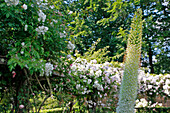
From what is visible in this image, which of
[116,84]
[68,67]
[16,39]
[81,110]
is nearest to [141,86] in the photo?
[116,84]

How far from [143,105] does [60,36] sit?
563cm

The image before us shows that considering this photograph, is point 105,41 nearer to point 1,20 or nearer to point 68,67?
point 68,67

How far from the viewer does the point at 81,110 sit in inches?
167

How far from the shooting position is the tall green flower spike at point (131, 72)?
1.89m

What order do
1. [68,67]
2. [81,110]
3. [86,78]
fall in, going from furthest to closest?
[81,110], [86,78], [68,67]

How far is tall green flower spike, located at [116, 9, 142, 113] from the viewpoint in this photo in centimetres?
189

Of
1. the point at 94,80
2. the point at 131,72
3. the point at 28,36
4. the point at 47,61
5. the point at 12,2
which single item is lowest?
the point at 94,80

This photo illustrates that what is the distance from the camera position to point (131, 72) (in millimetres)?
1896

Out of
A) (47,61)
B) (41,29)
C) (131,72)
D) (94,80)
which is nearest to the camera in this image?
(131,72)

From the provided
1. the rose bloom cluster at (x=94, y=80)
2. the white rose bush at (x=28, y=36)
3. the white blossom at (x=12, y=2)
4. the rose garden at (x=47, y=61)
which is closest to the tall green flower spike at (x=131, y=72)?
the rose garden at (x=47, y=61)

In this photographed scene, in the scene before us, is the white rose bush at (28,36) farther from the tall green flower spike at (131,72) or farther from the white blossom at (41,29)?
the tall green flower spike at (131,72)

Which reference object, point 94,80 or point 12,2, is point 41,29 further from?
point 94,80

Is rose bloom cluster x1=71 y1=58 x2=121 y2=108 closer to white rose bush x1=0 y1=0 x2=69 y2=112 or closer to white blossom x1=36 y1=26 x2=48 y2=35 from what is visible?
white rose bush x1=0 y1=0 x2=69 y2=112

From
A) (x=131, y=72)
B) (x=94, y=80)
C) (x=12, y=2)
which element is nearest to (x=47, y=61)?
(x=12, y=2)
